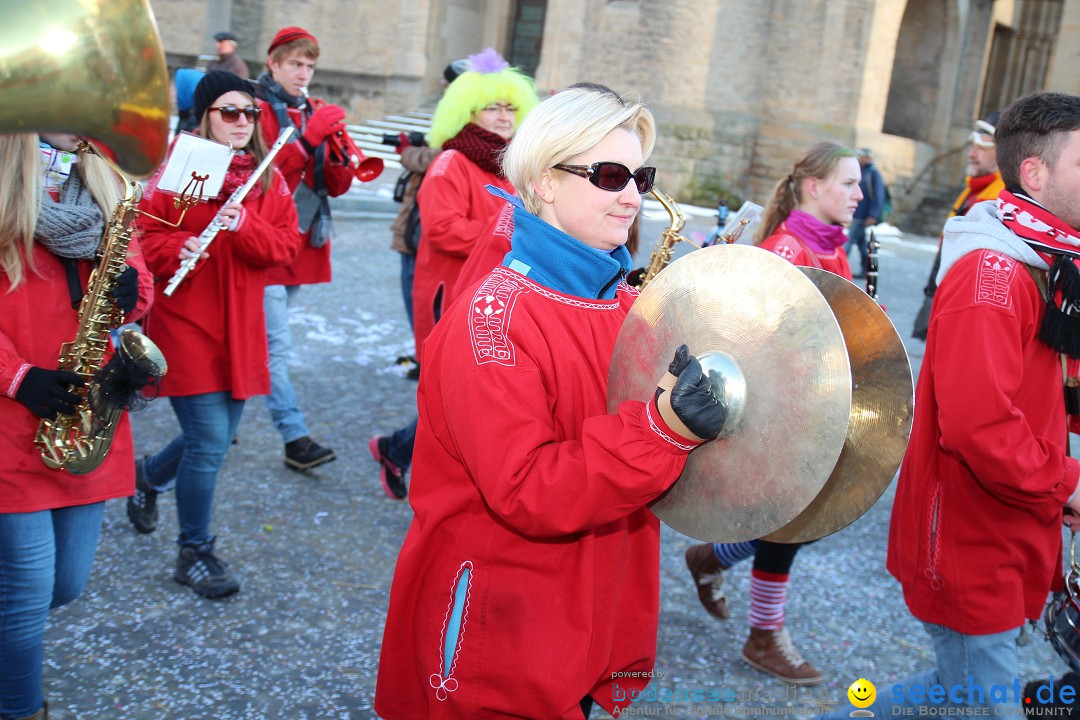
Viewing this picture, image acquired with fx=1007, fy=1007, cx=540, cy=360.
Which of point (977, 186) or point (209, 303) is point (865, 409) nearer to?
point (209, 303)

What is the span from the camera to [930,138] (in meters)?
21.8

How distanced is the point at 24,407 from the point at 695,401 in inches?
71.7

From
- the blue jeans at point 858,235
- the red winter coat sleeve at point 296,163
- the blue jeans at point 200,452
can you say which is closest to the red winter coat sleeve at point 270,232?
the blue jeans at point 200,452

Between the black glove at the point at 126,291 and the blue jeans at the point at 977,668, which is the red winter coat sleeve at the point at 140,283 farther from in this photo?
the blue jeans at the point at 977,668

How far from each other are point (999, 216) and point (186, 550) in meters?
2.97

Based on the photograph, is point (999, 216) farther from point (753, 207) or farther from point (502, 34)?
point (502, 34)

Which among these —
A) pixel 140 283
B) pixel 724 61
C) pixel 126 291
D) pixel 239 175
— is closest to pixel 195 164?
pixel 239 175

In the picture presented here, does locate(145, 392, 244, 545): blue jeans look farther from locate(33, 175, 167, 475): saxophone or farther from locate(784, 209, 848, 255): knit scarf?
locate(784, 209, 848, 255): knit scarf

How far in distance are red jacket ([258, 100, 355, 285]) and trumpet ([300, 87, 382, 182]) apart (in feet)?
0.14

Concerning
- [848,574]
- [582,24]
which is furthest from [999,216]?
[582,24]

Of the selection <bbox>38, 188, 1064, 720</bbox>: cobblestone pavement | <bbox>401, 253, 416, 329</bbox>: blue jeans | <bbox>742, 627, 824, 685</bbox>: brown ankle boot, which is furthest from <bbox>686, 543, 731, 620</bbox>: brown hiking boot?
<bbox>401, 253, 416, 329</bbox>: blue jeans

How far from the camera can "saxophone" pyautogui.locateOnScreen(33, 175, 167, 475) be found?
8.64ft

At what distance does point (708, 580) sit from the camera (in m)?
3.97

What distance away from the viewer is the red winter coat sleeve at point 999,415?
2334 millimetres
